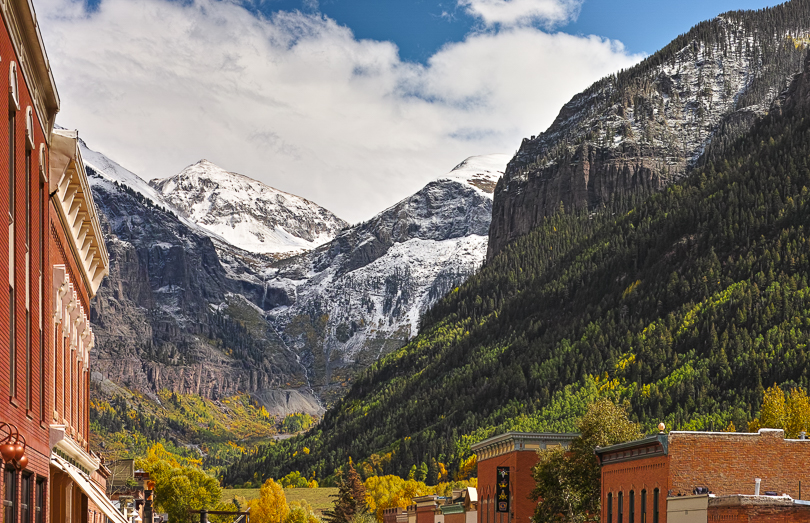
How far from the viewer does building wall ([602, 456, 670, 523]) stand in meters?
58.6

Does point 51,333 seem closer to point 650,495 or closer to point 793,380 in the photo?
point 650,495

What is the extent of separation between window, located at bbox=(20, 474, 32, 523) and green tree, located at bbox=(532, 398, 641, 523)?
191 ft

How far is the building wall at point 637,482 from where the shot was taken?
5862 centimetres

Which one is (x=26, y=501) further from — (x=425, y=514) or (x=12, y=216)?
(x=425, y=514)

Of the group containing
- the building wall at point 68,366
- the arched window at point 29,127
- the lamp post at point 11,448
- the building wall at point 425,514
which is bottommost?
the building wall at point 425,514

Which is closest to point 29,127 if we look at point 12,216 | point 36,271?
point 12,216

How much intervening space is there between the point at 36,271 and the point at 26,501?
17.9 ft

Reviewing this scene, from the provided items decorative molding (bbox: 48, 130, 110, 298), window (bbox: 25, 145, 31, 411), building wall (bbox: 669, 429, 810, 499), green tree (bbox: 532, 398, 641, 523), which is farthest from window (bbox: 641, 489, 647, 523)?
window (bbox: 25, 145, 31, 411)

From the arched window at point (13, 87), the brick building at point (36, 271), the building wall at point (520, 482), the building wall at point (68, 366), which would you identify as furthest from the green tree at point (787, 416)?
the arched window at point (13, 87)

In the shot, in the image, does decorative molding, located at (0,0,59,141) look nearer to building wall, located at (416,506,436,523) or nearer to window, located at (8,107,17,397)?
window, located at (8,107,17,397)

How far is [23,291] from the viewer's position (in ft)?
87.5

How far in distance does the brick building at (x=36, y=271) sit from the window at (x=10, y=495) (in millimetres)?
21

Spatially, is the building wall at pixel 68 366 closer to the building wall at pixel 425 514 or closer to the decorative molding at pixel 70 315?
the decorative molding at pixel 70 315

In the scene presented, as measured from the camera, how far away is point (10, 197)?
25219 millimetres
